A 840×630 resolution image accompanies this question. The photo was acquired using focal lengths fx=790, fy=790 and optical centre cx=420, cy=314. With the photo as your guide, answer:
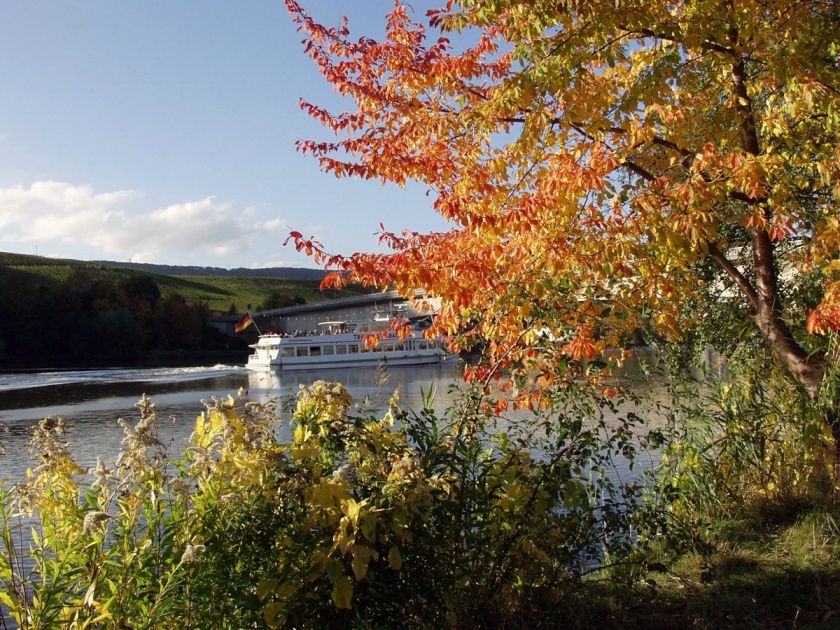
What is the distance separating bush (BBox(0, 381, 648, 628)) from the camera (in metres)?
3.11

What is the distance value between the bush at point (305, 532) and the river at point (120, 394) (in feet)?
3.31

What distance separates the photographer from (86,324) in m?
62.2

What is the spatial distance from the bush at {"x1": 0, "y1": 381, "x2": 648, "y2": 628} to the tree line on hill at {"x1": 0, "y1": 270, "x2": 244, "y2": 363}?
203 feet

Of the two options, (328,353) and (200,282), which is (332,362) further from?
(200,282)

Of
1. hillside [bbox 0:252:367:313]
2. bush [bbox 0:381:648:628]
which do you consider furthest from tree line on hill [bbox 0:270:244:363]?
bush [bbox 0:381:648:628]

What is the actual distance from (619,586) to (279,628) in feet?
7.22

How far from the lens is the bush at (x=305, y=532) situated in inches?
123

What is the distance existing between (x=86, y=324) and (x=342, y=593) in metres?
64.7

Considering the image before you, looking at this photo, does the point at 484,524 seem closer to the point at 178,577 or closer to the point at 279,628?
the point at 279,628

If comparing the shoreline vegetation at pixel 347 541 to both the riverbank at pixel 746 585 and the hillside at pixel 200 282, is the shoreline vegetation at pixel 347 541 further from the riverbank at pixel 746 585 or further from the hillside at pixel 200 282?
the hillside at pixel 200 282

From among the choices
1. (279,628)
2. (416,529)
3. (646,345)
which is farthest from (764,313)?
(279,628)

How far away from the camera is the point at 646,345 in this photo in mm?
6922

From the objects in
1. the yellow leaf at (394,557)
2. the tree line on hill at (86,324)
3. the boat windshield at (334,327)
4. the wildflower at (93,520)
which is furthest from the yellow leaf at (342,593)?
the tree line on hill at (86,324)

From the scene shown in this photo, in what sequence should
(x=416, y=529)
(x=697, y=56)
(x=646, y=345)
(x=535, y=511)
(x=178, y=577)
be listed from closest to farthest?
(x=178, y=577)
(x=416, y=529)
(x=535, y=511)
(x=697, y=56)
(x=646, y=345)
